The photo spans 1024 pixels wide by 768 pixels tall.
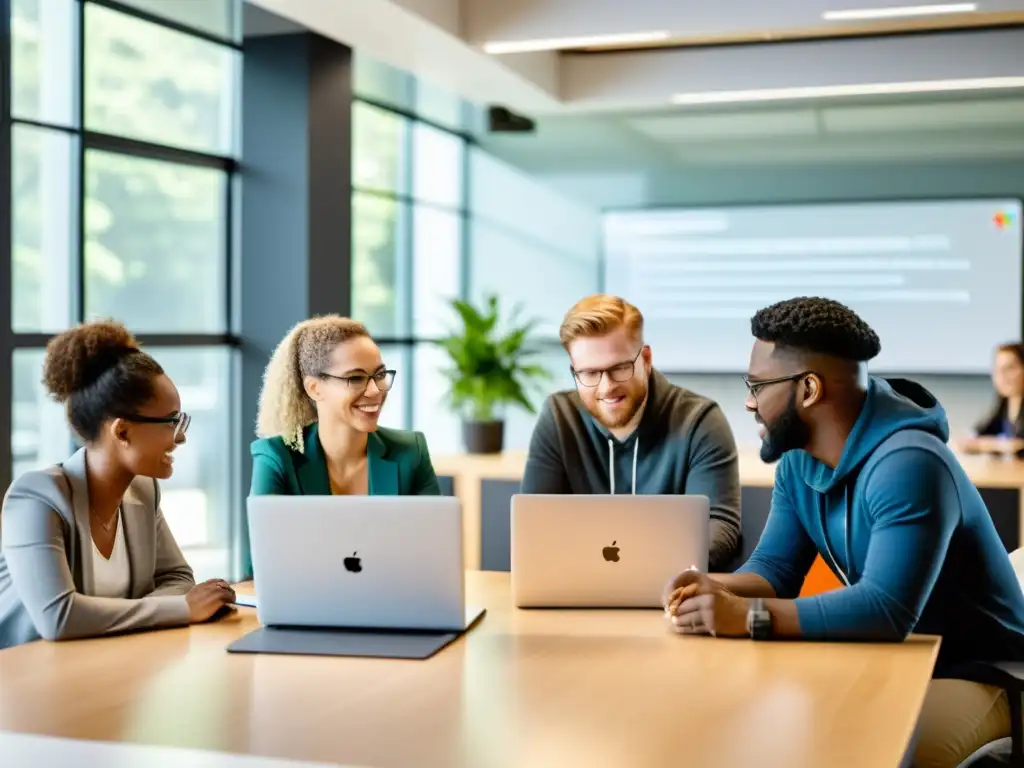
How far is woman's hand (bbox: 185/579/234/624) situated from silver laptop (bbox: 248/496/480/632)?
0.14m

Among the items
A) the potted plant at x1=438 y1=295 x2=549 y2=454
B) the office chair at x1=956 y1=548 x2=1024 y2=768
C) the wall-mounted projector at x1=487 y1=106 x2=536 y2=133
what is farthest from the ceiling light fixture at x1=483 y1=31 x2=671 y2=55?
the office chair at x1=956 y1=548 x2=1024 y2=768

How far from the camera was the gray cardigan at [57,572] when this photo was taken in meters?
2.38

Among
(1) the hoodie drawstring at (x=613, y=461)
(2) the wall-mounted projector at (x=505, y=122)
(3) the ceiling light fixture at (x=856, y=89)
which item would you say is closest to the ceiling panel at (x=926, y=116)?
(3) the ceiling light fixture at (x=856, y=89)

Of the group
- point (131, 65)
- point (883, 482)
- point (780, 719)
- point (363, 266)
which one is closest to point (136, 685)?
point (780, 719)

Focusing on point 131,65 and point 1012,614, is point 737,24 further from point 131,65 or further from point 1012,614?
point 1012,614

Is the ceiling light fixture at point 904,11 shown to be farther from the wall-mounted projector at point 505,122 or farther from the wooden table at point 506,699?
the wooden table at point 506,699

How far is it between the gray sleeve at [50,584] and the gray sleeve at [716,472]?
1.34 meters

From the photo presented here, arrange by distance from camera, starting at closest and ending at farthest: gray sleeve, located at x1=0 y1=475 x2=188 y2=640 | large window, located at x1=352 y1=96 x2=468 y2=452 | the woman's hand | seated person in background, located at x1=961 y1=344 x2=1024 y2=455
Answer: gray sleeve, located at x1=0 y1=475 x2=188 y2=640 < the woman's hand < seated person in background, located at x1=961 y1=344 x2=1024 y2=455 < large window, located at x1=352 y1=96 x2=468 y2=452

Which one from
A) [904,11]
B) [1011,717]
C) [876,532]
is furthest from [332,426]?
[904,11]

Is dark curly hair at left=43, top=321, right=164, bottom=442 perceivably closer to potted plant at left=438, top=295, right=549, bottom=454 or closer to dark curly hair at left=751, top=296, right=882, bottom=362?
dark curly hair at left=751, top=296, right=882, bottom=362

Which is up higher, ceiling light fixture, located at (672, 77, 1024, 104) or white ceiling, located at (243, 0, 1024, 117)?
white ceiling, located at (243, 0, 1024, 117)

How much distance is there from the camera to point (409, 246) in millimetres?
8609

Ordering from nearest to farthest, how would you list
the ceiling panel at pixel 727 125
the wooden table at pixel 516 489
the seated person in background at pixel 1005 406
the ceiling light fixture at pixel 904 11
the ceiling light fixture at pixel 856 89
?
the ceiling light fixture at pixel 904 11, the wooden table at pixel 516 489, the ceiling light fixture at pixel 856 89, the seated person in background at pixel 1005 406, the ceiling panel at pixel 727 125

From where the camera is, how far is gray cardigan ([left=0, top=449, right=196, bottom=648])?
2.38m
